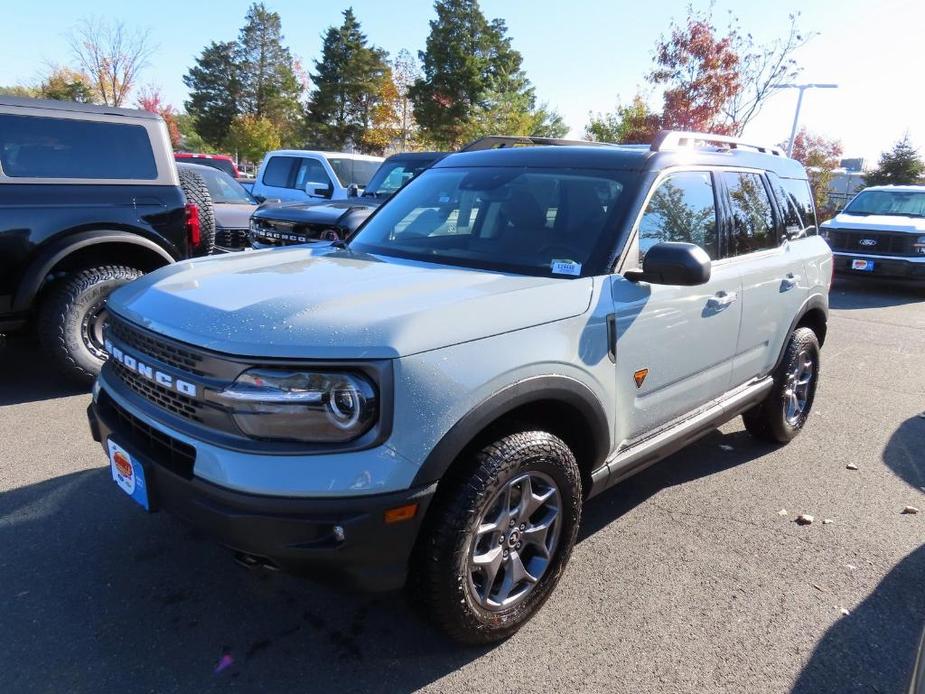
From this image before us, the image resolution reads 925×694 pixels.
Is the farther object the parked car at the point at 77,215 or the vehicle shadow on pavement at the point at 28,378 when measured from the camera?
the vehicle shadow on pavement at the point at 28,378

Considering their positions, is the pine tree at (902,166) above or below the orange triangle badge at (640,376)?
above

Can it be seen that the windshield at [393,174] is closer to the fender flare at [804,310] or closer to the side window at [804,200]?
the side window at [804,200]

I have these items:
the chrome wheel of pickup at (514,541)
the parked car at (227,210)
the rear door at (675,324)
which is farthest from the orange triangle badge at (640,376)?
the parked car at (227,210)

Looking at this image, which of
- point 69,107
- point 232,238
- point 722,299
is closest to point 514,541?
point 722,299

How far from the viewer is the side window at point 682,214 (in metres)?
2.92

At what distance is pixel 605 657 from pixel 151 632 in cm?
168

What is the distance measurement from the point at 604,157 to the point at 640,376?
1.07 metres

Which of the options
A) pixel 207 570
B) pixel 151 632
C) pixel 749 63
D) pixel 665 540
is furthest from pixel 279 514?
pixel 749 63

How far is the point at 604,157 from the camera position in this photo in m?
3.11

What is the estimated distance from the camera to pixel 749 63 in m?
18.7

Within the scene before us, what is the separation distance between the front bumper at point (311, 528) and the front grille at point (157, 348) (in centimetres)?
33

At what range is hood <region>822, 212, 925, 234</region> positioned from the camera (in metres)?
11.0

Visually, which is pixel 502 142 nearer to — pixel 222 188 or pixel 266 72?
pixel 222 188

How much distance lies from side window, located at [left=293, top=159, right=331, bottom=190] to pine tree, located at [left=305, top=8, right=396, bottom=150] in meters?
36.4
